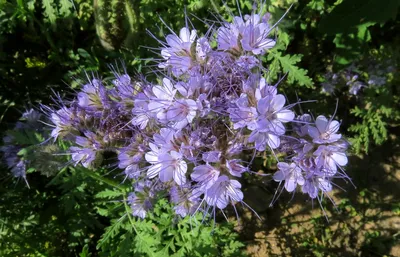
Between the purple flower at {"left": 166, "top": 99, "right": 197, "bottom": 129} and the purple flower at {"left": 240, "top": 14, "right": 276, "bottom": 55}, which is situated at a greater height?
the purple flower at {"left": 240, "top": 14, "right": 276, "bottom": 55}

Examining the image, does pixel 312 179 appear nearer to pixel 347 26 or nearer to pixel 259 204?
pixel 347 26

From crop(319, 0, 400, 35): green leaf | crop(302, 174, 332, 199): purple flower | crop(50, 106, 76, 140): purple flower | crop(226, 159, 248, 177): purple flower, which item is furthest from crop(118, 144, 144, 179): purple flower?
crop(319, 0, 400, 35): green leaf

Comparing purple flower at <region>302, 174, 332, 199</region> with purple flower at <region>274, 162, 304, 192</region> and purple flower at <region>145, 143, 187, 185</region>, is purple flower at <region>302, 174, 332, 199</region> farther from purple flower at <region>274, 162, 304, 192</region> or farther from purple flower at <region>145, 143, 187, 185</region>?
purple flower at <region>145, 143, 187, 185</region>

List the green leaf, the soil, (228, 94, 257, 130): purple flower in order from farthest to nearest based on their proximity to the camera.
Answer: the soil < the green leaf < (228, 94, 257, 130): purple flower

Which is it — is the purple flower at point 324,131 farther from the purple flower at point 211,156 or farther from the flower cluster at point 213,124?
the purple flower at point 211,156

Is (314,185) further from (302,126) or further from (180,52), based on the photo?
(180,52)

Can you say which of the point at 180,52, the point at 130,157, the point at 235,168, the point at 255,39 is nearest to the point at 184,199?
the point at 130,157

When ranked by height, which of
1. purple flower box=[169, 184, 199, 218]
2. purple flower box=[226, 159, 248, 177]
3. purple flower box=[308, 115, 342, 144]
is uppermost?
purple flower box=[308, 115, 342, 144]
